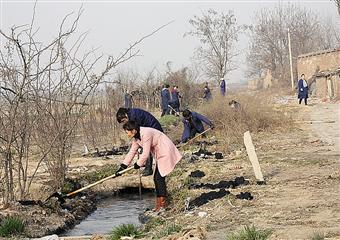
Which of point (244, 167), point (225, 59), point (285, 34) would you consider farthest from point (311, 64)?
point (244, 167)

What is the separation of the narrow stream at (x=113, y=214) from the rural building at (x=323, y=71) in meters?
21.9

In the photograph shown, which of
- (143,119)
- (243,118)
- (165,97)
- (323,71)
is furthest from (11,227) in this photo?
(323,71)

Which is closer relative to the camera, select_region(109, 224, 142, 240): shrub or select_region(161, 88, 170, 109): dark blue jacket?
select_region(109, 224, 142, 240): shrub

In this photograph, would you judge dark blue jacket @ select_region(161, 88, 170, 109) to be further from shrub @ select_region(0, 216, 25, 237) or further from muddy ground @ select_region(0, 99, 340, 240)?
shrub @ select_region(0, 216, 25, 237)

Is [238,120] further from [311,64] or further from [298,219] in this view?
[311,64]

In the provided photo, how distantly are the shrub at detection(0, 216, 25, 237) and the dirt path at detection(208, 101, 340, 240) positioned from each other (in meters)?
2.64

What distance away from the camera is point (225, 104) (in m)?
20.4

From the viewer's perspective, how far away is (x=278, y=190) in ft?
31.2

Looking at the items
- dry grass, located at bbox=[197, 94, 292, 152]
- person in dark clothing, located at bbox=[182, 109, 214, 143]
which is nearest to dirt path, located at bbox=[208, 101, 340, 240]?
person in dark clothing, located at bbox=[182, 109, 214, 143]

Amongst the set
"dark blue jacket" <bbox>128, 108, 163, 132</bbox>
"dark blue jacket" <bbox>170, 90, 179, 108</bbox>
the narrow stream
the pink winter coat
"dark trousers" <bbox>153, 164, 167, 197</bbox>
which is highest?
"dark blue jacket" <bbox>170, 90, 179, 108</bbox>

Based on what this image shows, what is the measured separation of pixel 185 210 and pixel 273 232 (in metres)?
2.41

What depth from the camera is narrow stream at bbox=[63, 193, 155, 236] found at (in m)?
9.55

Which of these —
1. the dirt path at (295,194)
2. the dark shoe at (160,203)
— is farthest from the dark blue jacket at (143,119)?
the dirt path at (295,194)

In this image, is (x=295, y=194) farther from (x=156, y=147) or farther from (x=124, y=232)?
(x=124, y=232)
